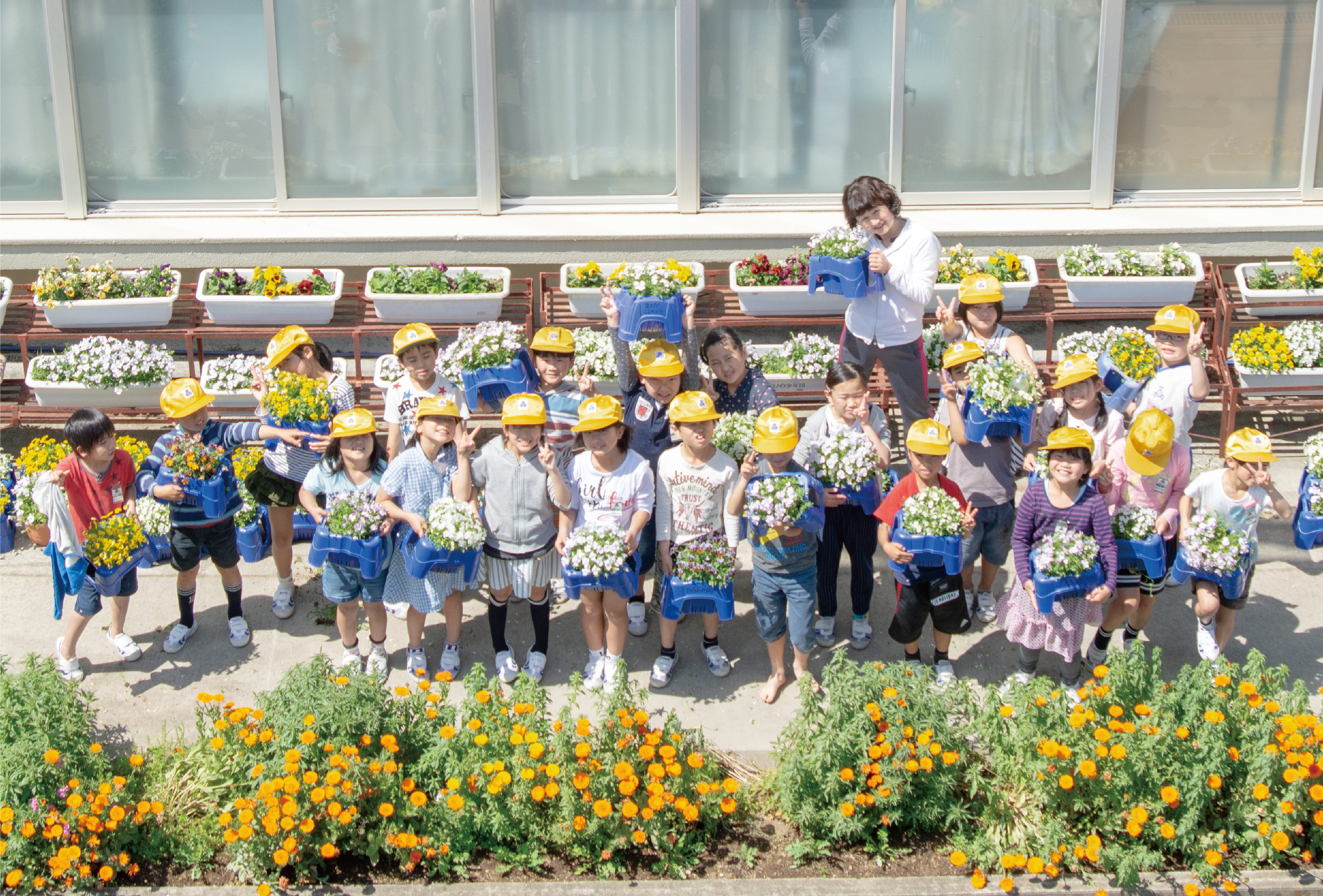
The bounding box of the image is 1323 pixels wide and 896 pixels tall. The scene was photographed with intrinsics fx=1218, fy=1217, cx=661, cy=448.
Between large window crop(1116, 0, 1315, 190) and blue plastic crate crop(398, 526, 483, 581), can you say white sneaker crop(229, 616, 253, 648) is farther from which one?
large window crop(1116, 0, 1315, 190)

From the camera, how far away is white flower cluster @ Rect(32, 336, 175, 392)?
27.7 feet

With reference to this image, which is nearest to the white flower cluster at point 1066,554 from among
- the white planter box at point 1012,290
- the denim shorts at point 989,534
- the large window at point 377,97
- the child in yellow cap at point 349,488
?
the denim shorts at point 989,534

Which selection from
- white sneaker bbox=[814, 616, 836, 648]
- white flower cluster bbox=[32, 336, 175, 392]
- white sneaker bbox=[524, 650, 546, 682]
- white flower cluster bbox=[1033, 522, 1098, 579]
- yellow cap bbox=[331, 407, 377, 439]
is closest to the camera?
white flower cluster bbox=[1033, 522, 1098, 579]

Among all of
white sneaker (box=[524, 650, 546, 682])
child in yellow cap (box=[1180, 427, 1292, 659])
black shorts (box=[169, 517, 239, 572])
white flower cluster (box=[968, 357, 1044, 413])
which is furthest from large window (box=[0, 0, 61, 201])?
child in yellow cap (box=[1180, 427, 1292, 659])

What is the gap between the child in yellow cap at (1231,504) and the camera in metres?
6.41

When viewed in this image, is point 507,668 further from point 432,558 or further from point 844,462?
point 844,462

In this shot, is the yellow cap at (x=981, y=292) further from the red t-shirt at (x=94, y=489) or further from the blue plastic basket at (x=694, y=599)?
the red t-shirt at (x=94, y=489)

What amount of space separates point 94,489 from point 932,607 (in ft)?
15.0

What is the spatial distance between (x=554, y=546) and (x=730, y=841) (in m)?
1.92

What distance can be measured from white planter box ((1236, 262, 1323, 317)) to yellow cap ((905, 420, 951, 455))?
4.15 metres

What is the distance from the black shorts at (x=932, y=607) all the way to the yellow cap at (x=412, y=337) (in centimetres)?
309

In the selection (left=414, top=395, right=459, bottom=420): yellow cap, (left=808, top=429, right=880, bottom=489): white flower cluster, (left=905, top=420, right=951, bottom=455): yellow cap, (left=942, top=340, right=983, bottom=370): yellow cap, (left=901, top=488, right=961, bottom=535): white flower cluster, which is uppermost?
(left=942, top=340, right=983, bottom=370): yellow cap

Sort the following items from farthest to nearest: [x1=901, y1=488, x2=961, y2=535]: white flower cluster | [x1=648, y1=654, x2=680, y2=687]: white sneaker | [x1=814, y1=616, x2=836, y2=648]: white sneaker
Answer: [x1=814, y1=616, x2=836, y2=648]: white sneaker, [x1=648, y1=654, x2=680, y2=687]: white sneaker, [x1=901, y1=488, x2=961, y2=535]: white flower cluster

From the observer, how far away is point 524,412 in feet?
20.9
